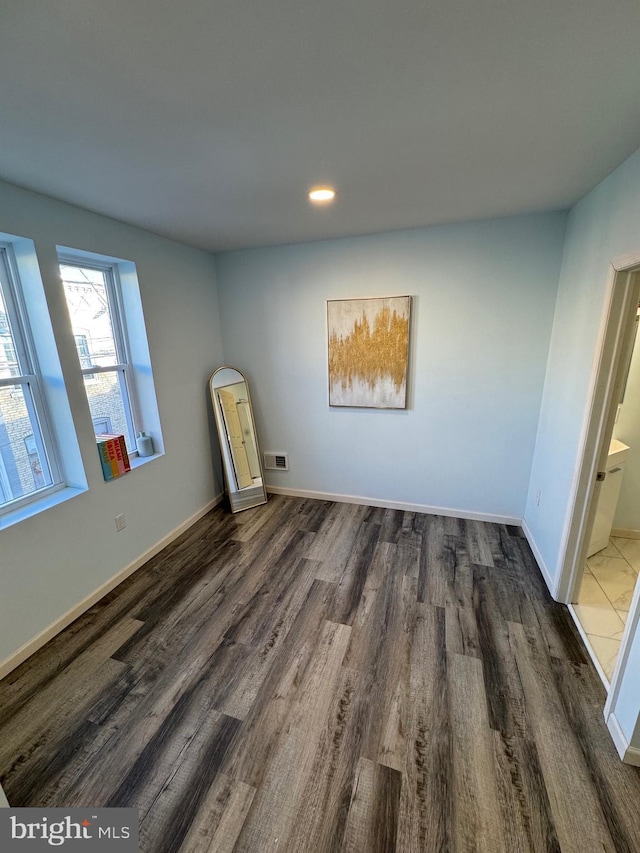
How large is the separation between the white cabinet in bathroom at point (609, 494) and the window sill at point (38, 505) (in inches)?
136

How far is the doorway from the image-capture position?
167 cm

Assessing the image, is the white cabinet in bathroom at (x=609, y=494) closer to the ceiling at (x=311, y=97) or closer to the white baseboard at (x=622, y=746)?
the white baseboard at (x=622, y=746)

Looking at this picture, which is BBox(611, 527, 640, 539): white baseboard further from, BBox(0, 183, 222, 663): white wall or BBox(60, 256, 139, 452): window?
BBox(60, 256, 139, 452): window

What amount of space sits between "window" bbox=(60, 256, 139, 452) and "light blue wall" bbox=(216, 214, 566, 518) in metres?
1.06

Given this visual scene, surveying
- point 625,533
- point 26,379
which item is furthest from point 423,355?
point 26,379

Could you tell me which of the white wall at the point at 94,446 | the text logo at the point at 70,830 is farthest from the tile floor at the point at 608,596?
the white wall at the point at 94,446

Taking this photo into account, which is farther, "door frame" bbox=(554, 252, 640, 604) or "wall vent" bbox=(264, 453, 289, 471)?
"wall vent" bbox=(264, 453, 289, 471)

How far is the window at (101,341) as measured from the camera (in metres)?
2.26

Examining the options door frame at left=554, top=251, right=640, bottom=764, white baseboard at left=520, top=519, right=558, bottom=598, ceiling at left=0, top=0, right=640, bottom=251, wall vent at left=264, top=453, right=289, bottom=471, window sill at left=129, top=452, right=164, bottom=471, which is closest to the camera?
ceiling at left=0, top=0, right=640, bottom=251

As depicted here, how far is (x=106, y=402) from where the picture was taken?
98.2 inches

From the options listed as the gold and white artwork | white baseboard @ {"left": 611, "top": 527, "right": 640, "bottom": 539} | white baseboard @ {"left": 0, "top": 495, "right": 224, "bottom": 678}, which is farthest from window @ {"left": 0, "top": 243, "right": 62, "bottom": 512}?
white baseboard @ {"left": 611, "top": 527, "right": 640, "bottom": 539}

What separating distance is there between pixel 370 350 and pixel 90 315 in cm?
215

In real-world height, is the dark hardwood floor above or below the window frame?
below

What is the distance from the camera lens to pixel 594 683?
164 cm
